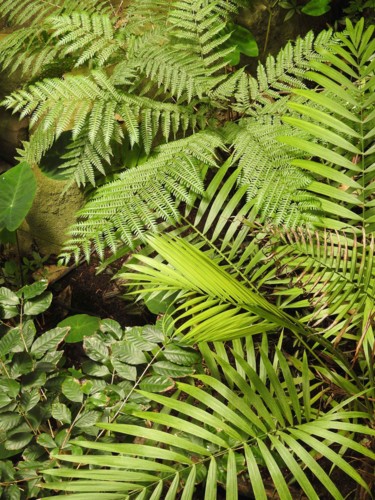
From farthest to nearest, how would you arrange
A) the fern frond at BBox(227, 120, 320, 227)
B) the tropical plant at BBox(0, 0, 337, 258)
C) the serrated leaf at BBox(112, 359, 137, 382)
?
the tropical plant at BBox(0, 0, 337, 258), the fern frond at BBox(227, 120, 320, 227), the serrated leaf at BBox(112, 359, 137, 382)

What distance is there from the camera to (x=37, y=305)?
1.52 metres

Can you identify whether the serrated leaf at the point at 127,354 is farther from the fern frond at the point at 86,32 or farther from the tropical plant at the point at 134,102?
the fern frond at the point at 86,32

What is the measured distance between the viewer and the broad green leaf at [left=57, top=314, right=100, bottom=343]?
6.15 feet

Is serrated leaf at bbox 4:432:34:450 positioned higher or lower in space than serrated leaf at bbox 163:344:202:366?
lower

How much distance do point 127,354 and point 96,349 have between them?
0.10 meters

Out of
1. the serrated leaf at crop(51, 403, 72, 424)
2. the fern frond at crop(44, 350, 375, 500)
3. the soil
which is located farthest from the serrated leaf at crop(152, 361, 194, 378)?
the soil

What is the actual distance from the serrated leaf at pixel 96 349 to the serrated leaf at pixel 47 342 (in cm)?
8

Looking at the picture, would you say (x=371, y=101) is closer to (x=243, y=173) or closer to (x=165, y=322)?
(x=243, y=173)

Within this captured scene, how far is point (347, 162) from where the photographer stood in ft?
5.25

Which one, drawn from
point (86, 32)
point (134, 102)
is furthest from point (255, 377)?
point (86, 32)

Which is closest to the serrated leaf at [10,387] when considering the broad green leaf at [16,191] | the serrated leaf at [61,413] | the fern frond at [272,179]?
the serrated leaf at [61,413]

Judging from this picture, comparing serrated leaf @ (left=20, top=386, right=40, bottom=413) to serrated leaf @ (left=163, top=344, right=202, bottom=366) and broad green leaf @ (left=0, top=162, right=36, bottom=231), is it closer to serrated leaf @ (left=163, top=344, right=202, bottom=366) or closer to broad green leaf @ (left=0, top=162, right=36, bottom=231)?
serrated leaf @ (left=163, top=344, right=202, bottom=366)

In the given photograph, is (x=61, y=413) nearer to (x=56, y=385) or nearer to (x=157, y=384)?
(x=56, y=385)

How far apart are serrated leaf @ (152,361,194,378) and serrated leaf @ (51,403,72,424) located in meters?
0.26
